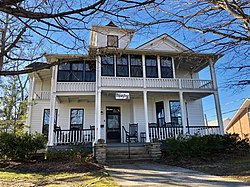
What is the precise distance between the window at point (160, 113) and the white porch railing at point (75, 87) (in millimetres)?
4847

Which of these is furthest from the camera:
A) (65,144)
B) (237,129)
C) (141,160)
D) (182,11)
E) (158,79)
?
(237,129)

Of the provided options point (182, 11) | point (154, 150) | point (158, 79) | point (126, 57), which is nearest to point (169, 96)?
point (158, 79)

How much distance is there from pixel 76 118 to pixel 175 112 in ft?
22.5

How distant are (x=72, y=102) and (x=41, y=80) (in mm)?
2852

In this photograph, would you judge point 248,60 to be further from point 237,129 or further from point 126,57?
point 237,129

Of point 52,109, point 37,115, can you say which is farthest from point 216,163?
point 37,115

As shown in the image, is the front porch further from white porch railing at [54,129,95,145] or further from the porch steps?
the porch steps

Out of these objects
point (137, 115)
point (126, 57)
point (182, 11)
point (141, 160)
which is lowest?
point (141, 160)

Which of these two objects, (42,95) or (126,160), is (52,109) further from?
(126,160)

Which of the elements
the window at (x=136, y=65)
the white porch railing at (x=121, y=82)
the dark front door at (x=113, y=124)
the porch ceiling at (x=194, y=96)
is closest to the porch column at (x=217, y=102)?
the porch ceiling at (x=194, y=96)

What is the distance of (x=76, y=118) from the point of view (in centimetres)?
1388

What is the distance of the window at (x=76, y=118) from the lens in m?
13.7

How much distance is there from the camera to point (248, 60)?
5.63 metres

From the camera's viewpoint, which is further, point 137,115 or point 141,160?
point 137,115
